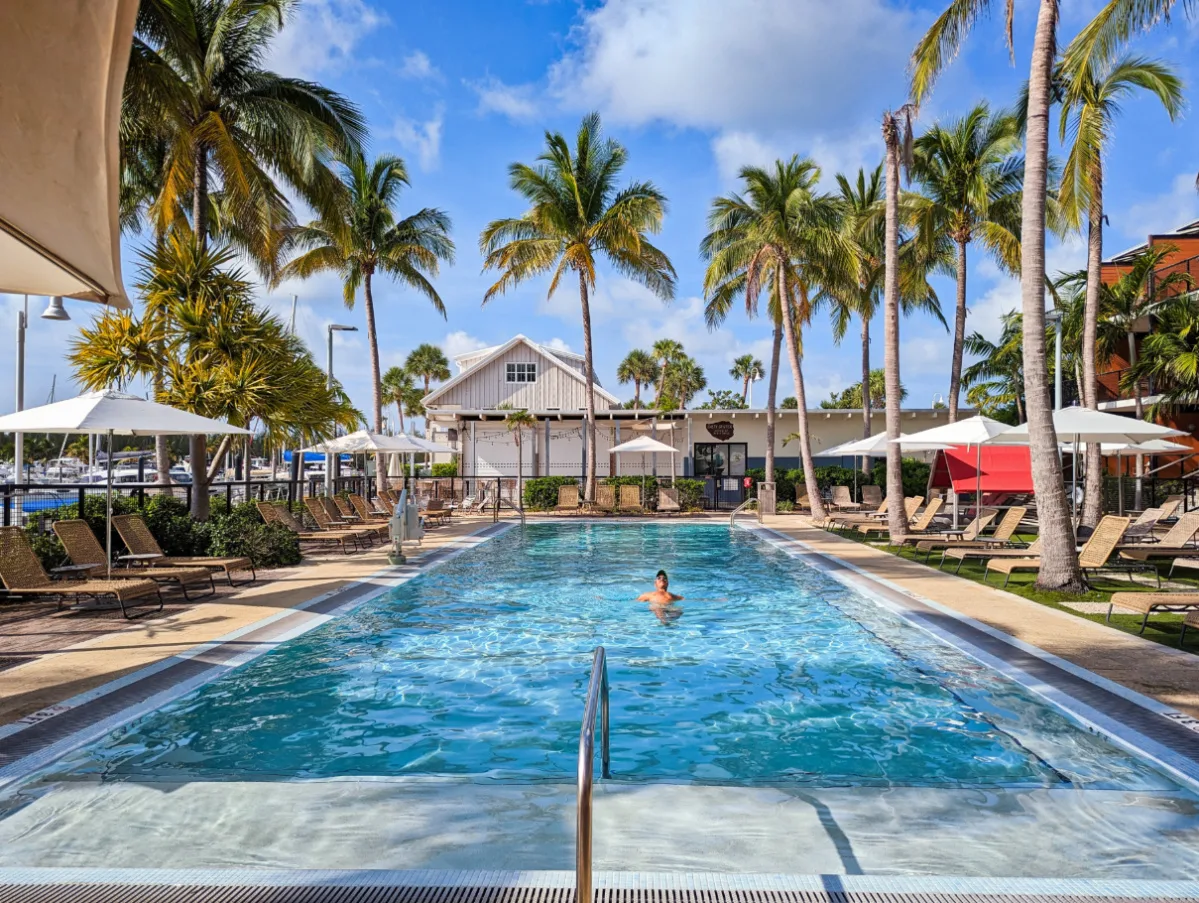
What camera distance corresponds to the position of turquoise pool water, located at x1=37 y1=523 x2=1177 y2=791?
520 cm

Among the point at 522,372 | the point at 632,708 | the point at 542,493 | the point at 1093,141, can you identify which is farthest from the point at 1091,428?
the point at 522,372

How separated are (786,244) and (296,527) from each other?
1591 centimetres

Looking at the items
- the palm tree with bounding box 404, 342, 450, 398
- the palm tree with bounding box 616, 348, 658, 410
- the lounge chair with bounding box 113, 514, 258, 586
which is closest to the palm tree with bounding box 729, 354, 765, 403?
the palm tree with bounding box 616, 348, 658, 410

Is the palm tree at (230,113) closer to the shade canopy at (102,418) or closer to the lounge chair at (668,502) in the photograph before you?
the shade canopy at (102,418)

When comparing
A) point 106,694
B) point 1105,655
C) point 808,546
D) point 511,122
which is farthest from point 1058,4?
point 106,694

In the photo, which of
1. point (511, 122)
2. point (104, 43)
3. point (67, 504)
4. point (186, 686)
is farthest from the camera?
point (511, 122)

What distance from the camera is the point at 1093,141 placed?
14109 mm

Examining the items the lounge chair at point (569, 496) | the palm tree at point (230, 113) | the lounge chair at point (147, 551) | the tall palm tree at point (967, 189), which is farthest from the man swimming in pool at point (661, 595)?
the tall palm tree at point (967, 189)

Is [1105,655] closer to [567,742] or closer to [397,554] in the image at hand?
[567,742]

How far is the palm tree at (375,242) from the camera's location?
2600cm

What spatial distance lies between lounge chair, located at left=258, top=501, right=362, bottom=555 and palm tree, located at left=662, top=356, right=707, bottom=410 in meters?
46.4

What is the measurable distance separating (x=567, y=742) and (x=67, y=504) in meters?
11.7

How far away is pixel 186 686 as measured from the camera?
6379 millimetres

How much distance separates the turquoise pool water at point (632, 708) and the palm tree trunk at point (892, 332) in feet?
21.5
